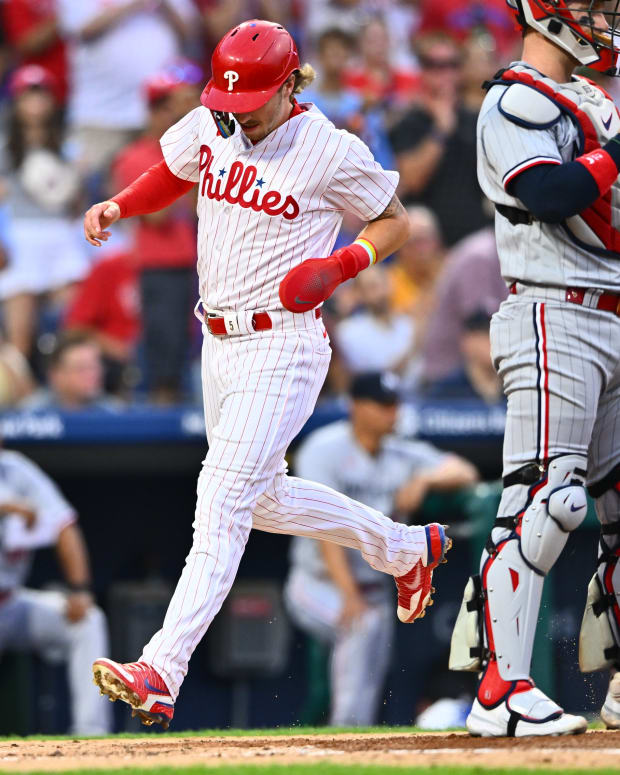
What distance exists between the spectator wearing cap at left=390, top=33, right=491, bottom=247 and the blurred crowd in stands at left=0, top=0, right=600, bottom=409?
→ 0.01 meters

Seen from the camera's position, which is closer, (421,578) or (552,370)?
(552,370)

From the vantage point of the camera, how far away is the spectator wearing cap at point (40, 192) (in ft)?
26.8

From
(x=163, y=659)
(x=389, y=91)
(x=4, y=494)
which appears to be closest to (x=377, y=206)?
(x=163, y=659)

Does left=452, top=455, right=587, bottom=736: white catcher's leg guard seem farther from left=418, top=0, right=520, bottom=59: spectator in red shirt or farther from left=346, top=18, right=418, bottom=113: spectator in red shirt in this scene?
left=418, top=0, right=520, bottom=59: spectator in red shirt

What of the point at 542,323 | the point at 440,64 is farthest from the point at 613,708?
the point at 440,64

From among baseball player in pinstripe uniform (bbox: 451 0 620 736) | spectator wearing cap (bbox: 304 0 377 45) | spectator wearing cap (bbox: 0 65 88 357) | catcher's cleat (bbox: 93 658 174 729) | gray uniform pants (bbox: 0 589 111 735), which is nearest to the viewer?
catcher's cleat (bbox: 93 658 174 729)

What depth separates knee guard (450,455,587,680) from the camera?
3.55 meters

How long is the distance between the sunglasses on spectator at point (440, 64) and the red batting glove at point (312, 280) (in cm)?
548

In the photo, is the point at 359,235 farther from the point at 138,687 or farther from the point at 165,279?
the point at 165,279

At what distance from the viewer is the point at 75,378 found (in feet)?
25.0

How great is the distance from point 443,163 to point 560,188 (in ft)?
17.1

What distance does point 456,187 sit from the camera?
28.0ft

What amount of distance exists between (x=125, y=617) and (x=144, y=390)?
1.24 m

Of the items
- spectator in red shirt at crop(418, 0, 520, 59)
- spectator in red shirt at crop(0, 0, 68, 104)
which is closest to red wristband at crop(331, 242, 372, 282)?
spectator in red shirt at crop(0, 0, 68, 104)
